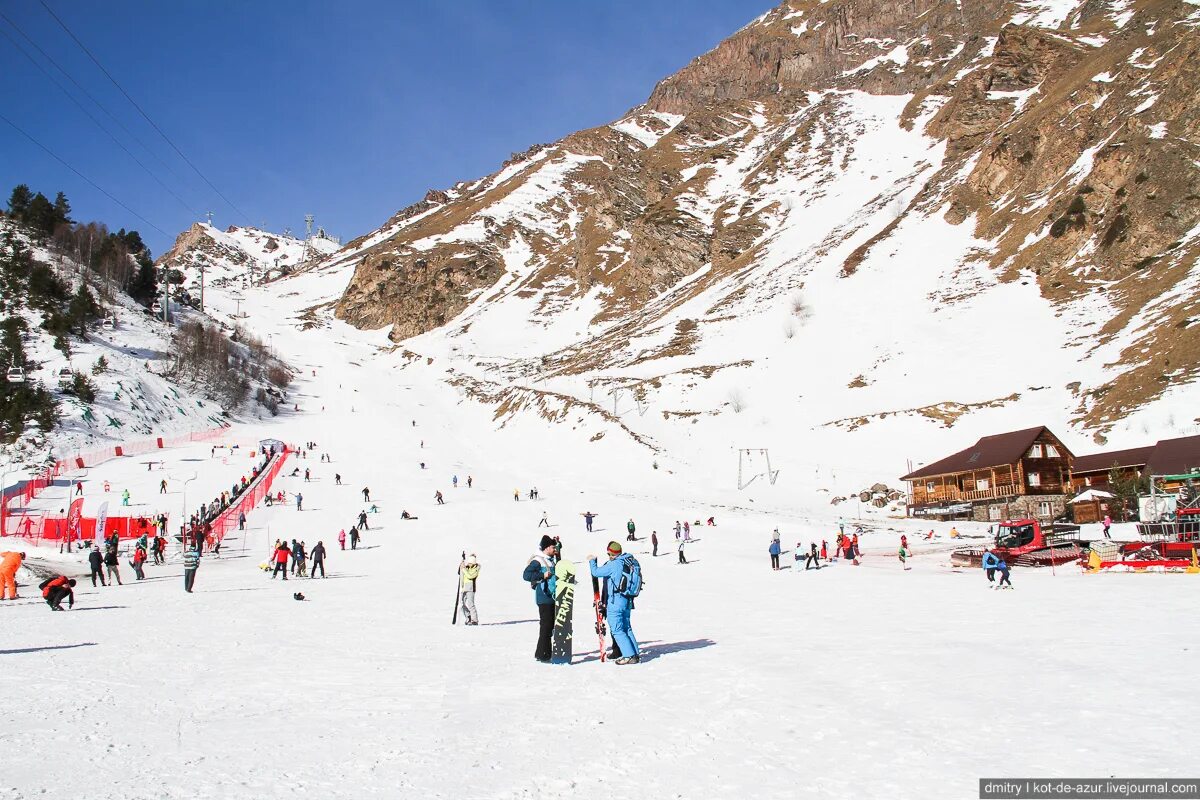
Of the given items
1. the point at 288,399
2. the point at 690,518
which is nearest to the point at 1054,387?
the point at 690,518

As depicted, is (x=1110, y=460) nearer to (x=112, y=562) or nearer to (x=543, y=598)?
(x=543, y=598)

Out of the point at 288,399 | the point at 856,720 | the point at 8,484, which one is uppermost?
the point at 288,399

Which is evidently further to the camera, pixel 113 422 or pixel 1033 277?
pixel 1033 277

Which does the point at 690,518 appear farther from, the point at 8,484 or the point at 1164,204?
the point at 1164,204

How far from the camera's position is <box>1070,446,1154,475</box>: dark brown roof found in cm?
3989

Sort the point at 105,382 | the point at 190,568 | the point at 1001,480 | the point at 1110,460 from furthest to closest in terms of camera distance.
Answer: the point at 105,382 → the point at 1001,480 → the point at 1110,460 → the point at 190,568

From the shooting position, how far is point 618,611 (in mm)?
10047

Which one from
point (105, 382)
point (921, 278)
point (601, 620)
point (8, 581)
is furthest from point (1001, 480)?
point (105, 382)

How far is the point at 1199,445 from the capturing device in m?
36.4

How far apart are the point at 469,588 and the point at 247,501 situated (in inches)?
1279

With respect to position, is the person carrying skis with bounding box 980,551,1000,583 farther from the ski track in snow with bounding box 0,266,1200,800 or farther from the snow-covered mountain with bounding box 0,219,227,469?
the snow-covered mountain with bounding box 0,219,227,469

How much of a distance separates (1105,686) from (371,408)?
290ft

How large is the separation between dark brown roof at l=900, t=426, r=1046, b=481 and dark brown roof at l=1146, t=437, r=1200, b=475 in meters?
6.39

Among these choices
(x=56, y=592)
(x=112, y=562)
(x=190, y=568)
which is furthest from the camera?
(x=112, y=562)
